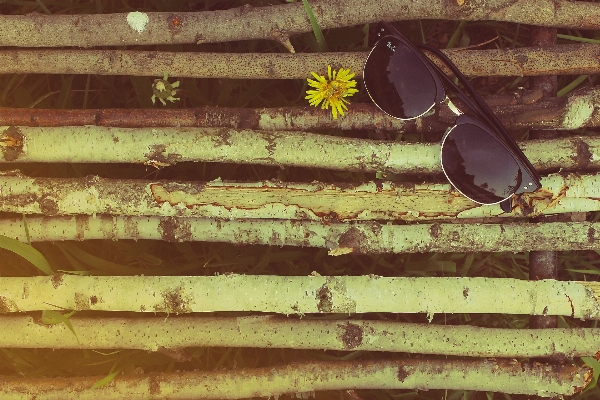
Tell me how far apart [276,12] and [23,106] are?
899mm

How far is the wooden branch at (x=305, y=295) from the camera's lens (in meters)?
1.34

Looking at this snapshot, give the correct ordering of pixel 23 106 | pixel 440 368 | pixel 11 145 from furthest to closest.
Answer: pixel 23 106, pixel 440 368, pixel 11 145

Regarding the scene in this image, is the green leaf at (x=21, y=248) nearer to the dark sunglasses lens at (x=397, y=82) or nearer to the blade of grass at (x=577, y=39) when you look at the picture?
the dark sunglasses lens at (x=397, y=82)

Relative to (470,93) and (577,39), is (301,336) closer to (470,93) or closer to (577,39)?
(470,93)

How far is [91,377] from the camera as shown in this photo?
1.46 m

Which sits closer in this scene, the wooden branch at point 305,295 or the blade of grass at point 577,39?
the wooden branch at point 305,295

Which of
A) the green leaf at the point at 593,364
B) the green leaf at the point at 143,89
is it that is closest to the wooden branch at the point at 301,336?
the green leaf at the point at 593,364

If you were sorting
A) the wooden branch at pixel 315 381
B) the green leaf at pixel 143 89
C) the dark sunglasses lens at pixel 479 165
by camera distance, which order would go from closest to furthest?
the dark sunglasses lens at pixel 479 165, the wooden branch at pixel 315 381, the green leaf at pixel 143 89

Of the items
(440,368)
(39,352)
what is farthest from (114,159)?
(440,368)

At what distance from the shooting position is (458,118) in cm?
136

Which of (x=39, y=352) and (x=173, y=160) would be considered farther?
A: (x=39, y=352)

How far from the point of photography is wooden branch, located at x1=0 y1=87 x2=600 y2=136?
1398 millimetres

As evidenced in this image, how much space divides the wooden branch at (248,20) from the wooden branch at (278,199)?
41 centimetres

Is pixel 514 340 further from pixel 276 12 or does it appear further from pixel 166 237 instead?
pixel 276 12
